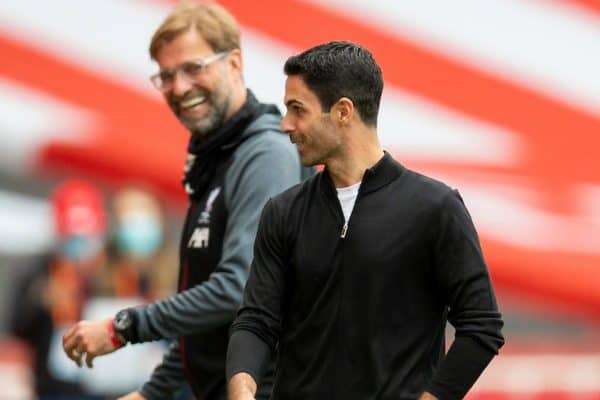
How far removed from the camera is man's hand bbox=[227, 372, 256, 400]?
130 inches

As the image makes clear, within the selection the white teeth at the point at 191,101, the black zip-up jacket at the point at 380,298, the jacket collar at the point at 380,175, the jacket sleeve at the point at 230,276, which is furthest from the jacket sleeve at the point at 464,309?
the white teeth at the point at 191,101

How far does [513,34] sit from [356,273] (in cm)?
894

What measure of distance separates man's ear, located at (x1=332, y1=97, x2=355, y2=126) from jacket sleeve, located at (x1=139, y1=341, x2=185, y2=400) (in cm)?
125

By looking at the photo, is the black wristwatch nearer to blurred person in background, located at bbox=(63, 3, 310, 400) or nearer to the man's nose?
blurred person in background, located at bbox=(63, 3, 310, 400)

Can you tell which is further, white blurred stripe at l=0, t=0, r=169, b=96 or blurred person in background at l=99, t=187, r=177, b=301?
white blurred stripe at l=0, t=0, r=169, b=96

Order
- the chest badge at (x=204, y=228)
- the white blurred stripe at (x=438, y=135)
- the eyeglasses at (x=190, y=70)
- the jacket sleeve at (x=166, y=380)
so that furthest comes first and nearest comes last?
1. the white blurred stripe at (x=438, y=135)
2. the jacket sleeve at (x=166, y=380)
3. the eyeglasses at (x=190, y=70)
4. the chest badge at (x=204, y=228)

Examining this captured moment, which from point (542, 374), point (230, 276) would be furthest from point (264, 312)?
point (542, 374)

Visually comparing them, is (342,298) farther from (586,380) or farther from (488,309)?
(586,380)

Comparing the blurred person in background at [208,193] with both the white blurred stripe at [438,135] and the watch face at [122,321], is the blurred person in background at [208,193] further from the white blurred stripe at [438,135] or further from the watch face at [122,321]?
the white blurred stripe at [438,135]

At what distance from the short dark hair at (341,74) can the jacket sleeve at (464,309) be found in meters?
0.29

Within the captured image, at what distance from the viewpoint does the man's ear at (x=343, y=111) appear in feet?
11.0

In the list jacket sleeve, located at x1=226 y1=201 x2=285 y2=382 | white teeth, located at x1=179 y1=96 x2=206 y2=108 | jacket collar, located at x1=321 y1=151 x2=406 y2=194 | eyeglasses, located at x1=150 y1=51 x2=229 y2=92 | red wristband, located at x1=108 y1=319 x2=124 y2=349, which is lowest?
red wristband, located at x1=108 y1=319 x2=124 y2=349

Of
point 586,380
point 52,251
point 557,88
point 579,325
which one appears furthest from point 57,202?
point 557,88

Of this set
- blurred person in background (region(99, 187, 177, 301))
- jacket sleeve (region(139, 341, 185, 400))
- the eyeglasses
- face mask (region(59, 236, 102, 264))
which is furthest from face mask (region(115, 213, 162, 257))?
the eyeglasses
